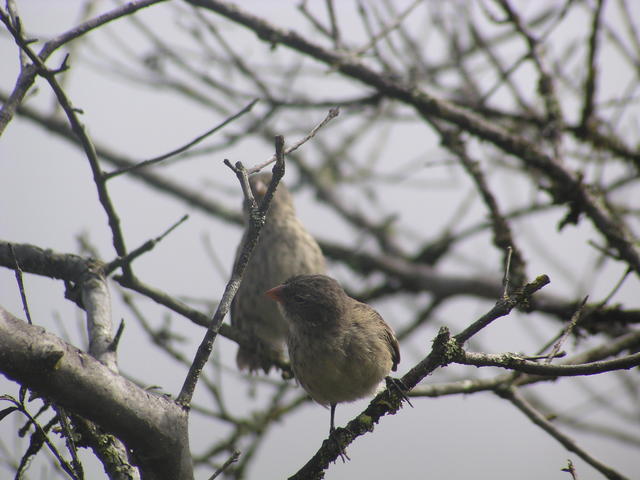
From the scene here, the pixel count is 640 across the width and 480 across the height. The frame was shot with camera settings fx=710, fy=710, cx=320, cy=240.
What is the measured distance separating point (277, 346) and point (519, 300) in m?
3.52

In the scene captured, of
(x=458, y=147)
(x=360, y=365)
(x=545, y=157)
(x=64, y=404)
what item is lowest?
(x=64, y=404)

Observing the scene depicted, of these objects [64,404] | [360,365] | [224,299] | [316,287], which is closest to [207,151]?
[316,287]

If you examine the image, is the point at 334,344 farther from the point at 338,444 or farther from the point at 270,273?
the point at 270,273

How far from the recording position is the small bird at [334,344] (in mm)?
3953

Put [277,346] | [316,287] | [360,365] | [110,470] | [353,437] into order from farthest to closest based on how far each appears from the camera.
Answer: [277,346]
[316,287]
[360,365]
[353,437]
[110,470]

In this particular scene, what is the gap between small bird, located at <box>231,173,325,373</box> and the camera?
5.73m

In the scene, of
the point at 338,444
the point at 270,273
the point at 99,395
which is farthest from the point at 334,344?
the point at 99,395

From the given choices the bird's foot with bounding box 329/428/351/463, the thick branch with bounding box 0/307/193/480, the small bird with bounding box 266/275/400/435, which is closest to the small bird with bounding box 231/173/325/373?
the small bird with bounding box 266/275/400/435

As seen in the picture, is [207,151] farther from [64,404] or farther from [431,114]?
[64,404]

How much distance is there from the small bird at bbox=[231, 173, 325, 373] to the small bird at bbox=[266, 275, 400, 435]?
1.24 metres

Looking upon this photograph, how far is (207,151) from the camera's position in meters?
4.05

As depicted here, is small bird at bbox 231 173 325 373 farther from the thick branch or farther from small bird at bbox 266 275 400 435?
the thick branch

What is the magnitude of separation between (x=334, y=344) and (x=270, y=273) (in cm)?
188

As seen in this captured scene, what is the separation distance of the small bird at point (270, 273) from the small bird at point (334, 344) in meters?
1.24
